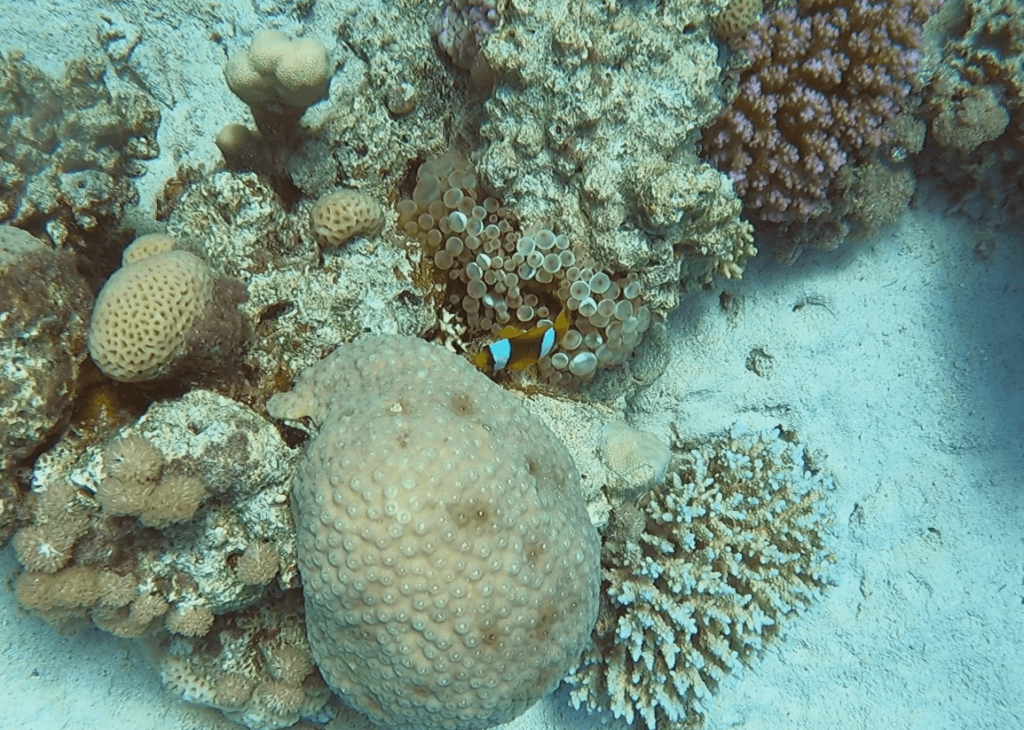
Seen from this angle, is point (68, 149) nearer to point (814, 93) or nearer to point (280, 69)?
point (280, 69)

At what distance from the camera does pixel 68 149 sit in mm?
2863

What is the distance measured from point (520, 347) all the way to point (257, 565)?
1490 mm

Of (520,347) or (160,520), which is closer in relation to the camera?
(160,520)

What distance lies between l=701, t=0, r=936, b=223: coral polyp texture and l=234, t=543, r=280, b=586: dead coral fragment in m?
2.94

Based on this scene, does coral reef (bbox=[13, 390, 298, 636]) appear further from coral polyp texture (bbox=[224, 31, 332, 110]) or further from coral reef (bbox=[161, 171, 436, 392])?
coral polyp texture (bbox=[224, 31, 332, 110])

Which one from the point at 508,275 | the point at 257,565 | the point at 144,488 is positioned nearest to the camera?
the point at 144,488

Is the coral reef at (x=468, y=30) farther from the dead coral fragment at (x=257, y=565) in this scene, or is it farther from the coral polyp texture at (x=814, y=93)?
the dead coral fragment at (x=257, y=565)

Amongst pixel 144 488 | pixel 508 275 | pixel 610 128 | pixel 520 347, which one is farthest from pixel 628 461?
pixel 144 488

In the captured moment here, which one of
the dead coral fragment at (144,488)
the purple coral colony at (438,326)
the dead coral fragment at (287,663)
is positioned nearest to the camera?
the dead coral fragment at (144,488)

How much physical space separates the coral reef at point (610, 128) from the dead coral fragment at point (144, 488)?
195 centimetres

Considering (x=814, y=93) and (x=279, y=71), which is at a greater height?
(x=814, y=93)

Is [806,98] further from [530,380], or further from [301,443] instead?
[301,443]

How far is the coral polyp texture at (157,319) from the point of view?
231 centimetres

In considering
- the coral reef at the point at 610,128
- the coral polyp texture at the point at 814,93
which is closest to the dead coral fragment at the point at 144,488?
the coral reef at the point at 610,128
